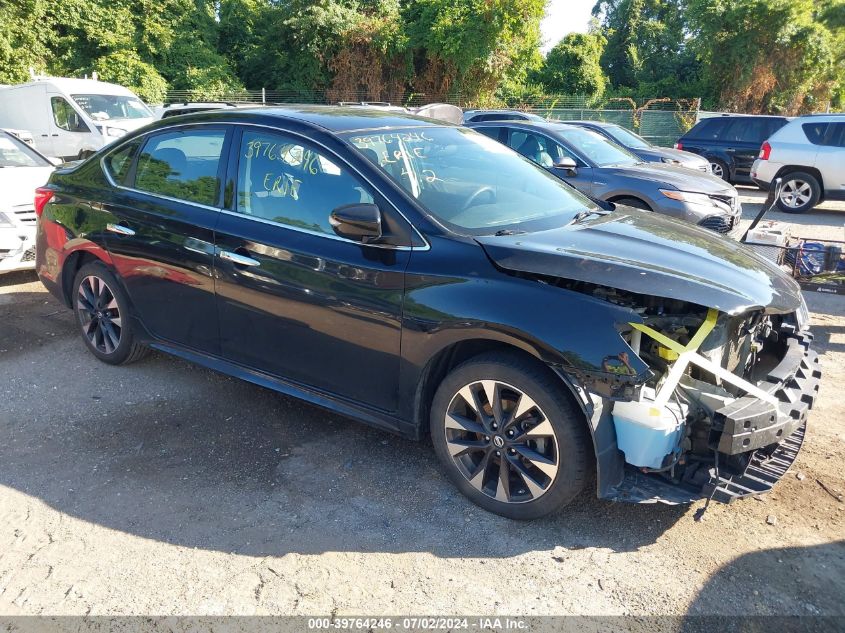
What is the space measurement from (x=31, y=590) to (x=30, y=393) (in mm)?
2157

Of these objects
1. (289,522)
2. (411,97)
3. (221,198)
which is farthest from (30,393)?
(411,97)

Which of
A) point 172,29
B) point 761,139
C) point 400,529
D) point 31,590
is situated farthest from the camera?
point 172,29

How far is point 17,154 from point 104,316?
4.63m

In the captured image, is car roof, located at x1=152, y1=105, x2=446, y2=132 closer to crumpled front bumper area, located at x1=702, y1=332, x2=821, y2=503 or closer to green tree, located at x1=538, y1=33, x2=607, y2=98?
crumpled front bumper area, located at x1=702, y1=332, x2=821, y2=503


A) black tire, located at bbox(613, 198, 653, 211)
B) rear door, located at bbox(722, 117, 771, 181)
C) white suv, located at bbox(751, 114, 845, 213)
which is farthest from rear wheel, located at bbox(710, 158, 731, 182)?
black tire, located at bbox(613, 198, 653, 211)

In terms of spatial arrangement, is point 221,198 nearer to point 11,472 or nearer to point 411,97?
point 11,472

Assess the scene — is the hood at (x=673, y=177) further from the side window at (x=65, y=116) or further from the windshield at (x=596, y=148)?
the side window at (x=65, y=116)

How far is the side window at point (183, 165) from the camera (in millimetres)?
4031

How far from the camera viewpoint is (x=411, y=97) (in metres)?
27.9

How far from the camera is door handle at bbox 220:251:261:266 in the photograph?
12.1 feet

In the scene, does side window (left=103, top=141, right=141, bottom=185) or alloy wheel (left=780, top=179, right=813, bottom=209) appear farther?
alloy wheel (left=780, top=179, right=813, bottom=209)

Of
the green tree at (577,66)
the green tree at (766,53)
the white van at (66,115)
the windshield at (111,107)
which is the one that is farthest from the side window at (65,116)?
the green tree at (577,66)

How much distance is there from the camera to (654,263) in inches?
122

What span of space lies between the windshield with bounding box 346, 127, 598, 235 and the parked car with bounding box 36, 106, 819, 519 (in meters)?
0.02
